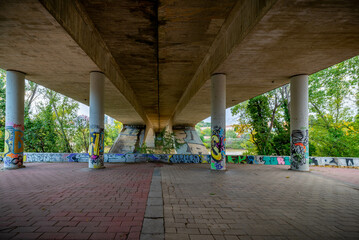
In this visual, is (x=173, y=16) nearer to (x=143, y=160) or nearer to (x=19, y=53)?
(x=19, y=53)

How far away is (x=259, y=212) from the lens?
170 inches

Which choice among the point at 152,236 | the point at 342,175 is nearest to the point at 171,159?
the point at 342,175

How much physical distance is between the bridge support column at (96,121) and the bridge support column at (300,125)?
410 inches

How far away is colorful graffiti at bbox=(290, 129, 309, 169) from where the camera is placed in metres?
11.1

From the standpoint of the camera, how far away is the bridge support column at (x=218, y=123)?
35.1 ft

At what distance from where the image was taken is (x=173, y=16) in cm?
743

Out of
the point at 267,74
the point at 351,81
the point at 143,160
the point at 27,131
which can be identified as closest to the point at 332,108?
the point at 351,81

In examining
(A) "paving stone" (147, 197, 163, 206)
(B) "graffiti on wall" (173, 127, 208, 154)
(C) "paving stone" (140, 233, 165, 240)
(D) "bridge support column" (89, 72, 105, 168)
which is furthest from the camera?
(B) "graffiti on wall" (173, 127, 208, 154)

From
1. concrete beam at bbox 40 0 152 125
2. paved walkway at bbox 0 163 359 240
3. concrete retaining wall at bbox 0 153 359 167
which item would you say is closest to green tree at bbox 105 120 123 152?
concrete retaining wall at bbox 0 153 359 167

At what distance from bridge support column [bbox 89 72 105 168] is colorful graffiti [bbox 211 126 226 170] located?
600 cm

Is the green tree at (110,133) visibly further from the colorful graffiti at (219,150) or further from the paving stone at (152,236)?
the paving stone at (152,236)

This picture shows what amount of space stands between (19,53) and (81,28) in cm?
317

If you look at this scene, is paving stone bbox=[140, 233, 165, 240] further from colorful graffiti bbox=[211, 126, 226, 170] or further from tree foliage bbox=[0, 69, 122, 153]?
tree foliage bbox=[0, 69, 122, 153]

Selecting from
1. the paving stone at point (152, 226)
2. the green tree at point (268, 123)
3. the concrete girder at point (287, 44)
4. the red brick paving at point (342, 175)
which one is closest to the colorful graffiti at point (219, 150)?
the concrete girder at point (287, 44)
